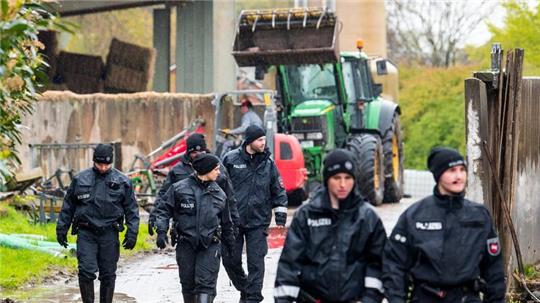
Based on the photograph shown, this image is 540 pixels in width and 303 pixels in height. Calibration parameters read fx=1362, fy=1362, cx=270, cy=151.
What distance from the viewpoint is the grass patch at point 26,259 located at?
15.3 meters

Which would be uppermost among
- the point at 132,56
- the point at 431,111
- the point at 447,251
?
the point at 132,56

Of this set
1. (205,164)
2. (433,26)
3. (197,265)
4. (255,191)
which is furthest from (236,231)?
(433,26)

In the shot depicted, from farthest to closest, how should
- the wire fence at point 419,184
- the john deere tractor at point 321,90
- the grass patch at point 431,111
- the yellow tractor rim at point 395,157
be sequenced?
the grass patch at point 431,111 → the wire fence at point 419,184 → the yellow tractor rim at point 395,157 → the john deere tractor at point 321,90

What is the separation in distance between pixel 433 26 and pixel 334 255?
174 ft

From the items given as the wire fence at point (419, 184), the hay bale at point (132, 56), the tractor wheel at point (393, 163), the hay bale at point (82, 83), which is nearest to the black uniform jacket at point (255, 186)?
the tractor wheel at point (393, 163)

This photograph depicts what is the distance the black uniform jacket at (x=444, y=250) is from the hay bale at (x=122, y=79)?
2760 centimetres

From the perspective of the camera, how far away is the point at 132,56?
3562 cm

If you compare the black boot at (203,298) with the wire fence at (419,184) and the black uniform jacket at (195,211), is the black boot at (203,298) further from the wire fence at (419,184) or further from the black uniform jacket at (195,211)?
the wire fence at (419,184)

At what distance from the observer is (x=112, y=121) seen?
2800 cm

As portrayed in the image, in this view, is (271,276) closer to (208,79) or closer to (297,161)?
(297,161)

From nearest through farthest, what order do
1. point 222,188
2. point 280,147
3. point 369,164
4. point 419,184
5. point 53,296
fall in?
1. point 222,188
2. point 53,296
3. point 280,147
4. point 369,164
5. point 419,184

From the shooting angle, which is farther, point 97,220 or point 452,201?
point 97,220

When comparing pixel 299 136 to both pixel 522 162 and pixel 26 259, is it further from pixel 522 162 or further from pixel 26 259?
pixel 522 162

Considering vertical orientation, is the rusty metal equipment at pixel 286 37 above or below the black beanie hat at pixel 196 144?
above
